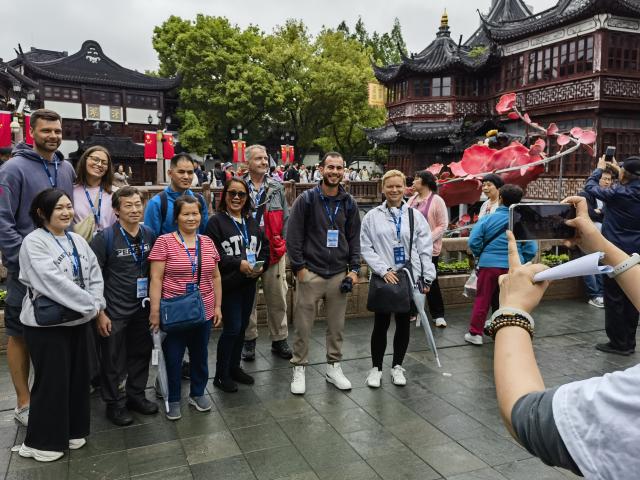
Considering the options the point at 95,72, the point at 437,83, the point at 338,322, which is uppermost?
the point at 95,72

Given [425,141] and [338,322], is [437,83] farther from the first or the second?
[338,322]

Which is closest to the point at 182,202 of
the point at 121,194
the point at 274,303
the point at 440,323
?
the point at 121,194

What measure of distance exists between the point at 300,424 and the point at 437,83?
2443 cm

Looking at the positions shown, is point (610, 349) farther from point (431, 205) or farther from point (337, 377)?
point (337, 377)

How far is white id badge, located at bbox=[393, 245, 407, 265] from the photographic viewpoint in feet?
15.0

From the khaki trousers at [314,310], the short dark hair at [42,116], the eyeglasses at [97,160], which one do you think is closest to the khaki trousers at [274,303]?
the khaki trousers at [314,310]

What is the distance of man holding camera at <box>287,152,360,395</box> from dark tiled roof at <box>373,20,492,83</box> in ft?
71.0

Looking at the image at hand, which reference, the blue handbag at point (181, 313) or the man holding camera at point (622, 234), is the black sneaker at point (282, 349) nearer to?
the blue handbag at point (181, 313)

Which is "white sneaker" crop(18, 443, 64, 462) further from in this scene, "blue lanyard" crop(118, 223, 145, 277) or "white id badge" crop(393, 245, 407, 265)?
"white id badge" crop(393, 245, 407, 265)

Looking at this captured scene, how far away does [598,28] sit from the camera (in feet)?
60.5

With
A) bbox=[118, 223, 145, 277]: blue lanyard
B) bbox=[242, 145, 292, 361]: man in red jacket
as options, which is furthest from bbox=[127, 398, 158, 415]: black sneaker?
bbox=[242, 145, 292, 361]: man in red jacket

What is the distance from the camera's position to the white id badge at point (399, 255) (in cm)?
457

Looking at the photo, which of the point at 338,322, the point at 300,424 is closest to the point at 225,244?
the point at 338,322

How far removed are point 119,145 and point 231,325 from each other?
3231 cm
